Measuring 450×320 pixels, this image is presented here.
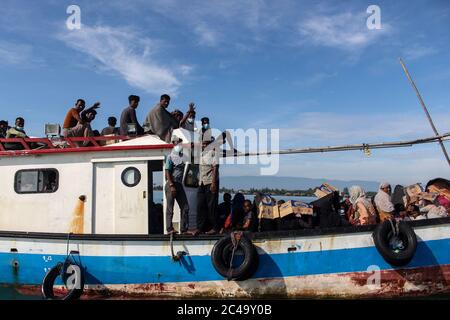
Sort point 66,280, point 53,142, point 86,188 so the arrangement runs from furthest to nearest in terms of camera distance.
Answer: point 53,142, point 86,188, point 66,280

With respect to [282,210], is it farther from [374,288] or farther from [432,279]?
[432,279]

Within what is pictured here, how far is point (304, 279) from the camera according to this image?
6727 mm

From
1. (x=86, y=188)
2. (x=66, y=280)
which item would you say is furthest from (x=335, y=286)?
(x=86, y=188)

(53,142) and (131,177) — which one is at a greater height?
(53,142)

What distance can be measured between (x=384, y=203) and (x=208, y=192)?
3.22 m

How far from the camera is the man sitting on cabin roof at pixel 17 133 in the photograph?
8289 mm

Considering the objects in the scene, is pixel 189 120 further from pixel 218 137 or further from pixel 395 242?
pixel 395 242

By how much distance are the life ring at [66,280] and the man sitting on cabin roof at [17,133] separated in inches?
108

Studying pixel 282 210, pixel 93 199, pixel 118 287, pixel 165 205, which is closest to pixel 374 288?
pixel 282 210

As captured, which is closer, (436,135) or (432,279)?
(432,279)

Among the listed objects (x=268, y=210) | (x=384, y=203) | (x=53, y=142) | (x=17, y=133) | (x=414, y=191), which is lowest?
(x=268, y=210)

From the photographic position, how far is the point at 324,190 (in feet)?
26.1

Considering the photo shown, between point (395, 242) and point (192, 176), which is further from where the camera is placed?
point (192, 176)
